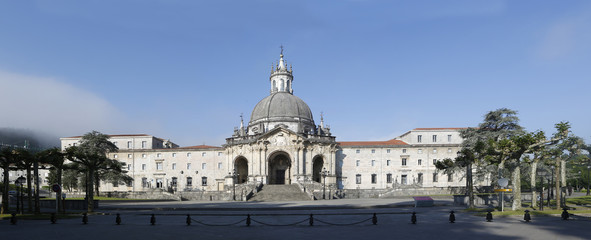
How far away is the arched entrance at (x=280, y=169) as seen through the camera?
72375mm

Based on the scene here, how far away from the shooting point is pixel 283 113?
75625 millimetres

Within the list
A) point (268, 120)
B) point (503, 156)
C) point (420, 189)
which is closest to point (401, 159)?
point (420, 189)

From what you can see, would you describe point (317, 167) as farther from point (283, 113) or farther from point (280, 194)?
point (280, 194)

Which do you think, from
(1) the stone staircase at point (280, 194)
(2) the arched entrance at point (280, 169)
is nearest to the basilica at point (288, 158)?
(2) the arched entrance at point (280, 169)

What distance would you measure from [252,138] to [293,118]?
943cm

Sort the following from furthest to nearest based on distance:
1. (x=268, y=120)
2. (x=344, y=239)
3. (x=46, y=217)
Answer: (x=268, y=120) < (x=46, y=217) < (x=344, y=239)

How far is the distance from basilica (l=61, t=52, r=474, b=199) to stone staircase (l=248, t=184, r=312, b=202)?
641 cm

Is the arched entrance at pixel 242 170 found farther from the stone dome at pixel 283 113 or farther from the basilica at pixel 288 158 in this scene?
the stone dome at pixel 283 113

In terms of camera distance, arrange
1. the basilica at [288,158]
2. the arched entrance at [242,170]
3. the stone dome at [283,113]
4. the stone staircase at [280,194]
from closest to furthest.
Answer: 1. the stone staircase at [280,194]
2. the basilica at [288,158]
3. the arched entrance at [242,170]
4. the stone dome at [283,113]

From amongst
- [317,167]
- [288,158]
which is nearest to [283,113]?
[288,158]

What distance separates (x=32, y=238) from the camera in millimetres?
17422

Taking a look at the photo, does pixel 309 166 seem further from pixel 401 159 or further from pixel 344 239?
pixel 344 239

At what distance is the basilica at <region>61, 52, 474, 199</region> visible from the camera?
6825 centimetres

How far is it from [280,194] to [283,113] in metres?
21.7
